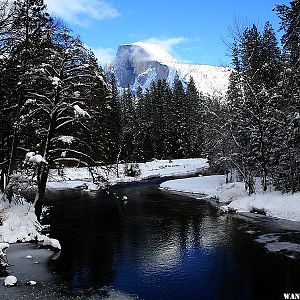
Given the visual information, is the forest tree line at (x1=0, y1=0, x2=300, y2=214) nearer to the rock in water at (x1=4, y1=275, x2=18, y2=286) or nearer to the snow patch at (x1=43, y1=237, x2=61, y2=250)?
the snow patch at (x1=43, y1=237, x2=61, y2=250)

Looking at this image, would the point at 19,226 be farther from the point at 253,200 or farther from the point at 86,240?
the point at 253,200

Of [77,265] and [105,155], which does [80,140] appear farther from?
[77,265]

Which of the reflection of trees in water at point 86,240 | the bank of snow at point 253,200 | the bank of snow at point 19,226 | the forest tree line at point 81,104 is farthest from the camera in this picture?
the bank of snow at point 253,200

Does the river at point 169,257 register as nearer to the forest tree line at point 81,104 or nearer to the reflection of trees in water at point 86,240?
the reflection of trees in water at point 86,240

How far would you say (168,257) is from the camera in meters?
17.1

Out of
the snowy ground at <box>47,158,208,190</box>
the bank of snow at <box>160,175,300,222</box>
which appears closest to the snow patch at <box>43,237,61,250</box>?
the bank of snow at <box>160,175,300,222</box>

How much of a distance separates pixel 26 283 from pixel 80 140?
29.9 ft

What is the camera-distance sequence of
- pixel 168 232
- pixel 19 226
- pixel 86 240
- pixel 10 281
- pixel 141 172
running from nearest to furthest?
1. pixel 10 281
2. pixel 19 226
3. pixel 86 240
4. pixel 168 232
5. pixel 141 172

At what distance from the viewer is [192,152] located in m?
83.2

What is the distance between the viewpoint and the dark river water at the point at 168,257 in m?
13.4

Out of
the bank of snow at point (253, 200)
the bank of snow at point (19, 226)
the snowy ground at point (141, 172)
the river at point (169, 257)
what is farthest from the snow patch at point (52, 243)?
the snowy ground at point (141, 172)

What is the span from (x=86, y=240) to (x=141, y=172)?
43.1 meters

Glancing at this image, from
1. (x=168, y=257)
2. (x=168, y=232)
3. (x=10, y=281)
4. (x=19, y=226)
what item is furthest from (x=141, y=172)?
(x=10, y=281)

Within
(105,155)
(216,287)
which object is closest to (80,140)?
(105,155)
